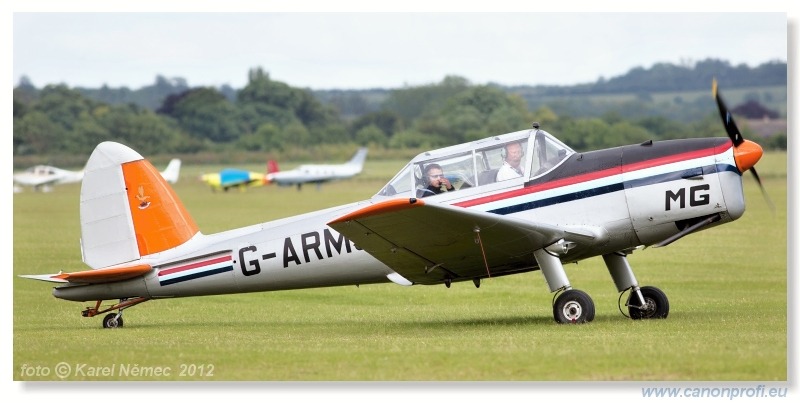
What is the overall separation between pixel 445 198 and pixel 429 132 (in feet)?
191

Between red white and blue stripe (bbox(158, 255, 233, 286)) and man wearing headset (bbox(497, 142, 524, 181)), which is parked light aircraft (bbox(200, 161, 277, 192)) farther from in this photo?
man wearing headset (bbox(497, 142, 524, 181))

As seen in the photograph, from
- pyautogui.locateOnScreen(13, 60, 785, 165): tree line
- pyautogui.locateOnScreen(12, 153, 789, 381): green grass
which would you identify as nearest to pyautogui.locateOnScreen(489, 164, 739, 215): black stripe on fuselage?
pyautogui.locateOnScreen(12, 153, 789, 381): green grass

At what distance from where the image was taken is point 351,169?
73.7 metres

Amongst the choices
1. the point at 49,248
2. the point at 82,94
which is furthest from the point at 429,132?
the point at 49,248

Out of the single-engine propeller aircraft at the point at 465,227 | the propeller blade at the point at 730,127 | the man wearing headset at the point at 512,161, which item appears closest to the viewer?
the single-engine propeller aircraft at the point at 465,227

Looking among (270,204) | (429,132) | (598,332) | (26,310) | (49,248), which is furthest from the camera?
(429,132)

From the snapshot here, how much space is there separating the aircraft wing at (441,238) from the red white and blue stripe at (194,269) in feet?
6.20

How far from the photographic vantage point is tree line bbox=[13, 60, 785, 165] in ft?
212

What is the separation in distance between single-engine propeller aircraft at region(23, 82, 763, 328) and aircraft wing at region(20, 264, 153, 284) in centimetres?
2

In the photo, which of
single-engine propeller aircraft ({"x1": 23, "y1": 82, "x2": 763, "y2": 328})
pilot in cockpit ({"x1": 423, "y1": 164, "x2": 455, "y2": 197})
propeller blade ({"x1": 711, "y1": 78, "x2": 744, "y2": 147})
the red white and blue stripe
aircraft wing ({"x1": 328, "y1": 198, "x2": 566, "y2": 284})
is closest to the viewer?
aircraft wing ({"x1": 328, "y1": 198, "x2": 566, "y2": 284})

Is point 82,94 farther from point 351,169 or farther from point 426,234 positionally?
point 426,234

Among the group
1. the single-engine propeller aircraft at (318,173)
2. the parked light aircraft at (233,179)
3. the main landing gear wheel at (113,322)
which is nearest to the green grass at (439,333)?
the main landing gear wheel at (113,322)

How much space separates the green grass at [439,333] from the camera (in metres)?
10.2

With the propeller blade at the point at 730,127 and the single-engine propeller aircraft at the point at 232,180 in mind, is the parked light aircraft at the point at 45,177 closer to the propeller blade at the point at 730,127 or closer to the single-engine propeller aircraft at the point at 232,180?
the single-engine propeller aircraft at the point at 232,180
